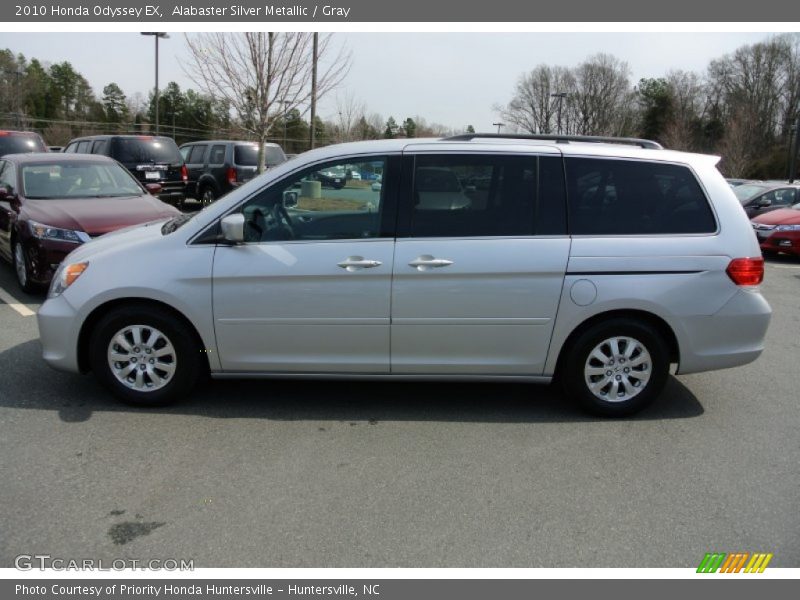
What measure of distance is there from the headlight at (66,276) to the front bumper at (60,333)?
60 mm

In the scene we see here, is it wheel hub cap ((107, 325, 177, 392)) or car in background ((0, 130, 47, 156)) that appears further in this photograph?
car in background ((0, 130, 47, 156))

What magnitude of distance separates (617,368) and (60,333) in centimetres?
386

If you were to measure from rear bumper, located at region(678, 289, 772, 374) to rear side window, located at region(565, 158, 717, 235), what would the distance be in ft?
1.86

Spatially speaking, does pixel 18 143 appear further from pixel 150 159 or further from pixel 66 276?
pixel 66 276

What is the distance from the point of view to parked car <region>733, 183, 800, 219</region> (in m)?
16.0

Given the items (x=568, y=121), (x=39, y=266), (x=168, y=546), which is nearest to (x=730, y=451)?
(x=168, y=546)

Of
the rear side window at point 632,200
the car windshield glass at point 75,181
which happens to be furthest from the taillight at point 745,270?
the car windshield glass at point 75,181

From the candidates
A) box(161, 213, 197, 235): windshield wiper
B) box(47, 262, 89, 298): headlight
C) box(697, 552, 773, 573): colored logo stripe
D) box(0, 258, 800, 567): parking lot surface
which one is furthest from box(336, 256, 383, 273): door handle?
box(697, 552, 773, 573): colored logo stripe

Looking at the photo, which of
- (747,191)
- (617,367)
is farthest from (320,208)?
(747,191)

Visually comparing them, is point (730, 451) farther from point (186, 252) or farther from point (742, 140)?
point (742, 140)

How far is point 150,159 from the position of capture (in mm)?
14719

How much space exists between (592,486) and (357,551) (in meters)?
1.44

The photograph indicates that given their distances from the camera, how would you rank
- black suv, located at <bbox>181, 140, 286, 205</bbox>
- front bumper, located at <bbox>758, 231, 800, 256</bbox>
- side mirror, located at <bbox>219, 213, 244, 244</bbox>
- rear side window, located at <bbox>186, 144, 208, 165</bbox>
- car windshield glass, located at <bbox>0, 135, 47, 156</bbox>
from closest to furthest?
side mirror, located at <bbox>219, 213, 244, 244</bbox>
front bumper, located at <bbox>758, 231, 800, 256</bbox>
car windshield glass, located at <bbox>0, 135, 47, 156</bbox>
black suv, located at <bbox>181, 140, 286, 205</bbox>
rear side window, located at <bbox>186, 144, 208, 165</bbox>

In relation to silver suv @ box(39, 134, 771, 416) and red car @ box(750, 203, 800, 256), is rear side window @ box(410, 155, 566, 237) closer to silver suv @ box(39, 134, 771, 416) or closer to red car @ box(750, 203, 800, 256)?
silver suv @ box(39, 134, 771, 416)
